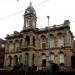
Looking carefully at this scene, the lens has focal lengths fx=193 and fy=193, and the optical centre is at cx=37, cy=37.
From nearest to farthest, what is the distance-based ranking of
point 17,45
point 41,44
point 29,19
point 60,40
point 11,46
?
point 60,40, point 41,44, point 29,19, point 17,45, point 11,46

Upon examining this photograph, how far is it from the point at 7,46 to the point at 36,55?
1038 cm

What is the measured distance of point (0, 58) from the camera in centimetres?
5609

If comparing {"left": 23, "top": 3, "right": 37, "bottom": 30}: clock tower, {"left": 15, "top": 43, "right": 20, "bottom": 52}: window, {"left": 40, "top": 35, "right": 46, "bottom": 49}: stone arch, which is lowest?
{"left": 15, "top": 43, "right": 20, "bottom": 52}: window

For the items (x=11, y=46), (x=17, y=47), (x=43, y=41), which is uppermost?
(x=43, y=41)

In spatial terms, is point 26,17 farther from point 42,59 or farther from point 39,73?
point 39,73

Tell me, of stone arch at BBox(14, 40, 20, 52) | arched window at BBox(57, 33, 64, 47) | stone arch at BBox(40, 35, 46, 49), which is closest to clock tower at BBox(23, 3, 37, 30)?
stone arch at BBox(40, 35, 46, 49)

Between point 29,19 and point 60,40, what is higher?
point 29,19

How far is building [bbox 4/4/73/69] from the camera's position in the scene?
138ft

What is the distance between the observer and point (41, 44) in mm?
46094

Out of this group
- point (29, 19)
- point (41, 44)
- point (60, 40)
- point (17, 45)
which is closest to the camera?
point (60, 40)

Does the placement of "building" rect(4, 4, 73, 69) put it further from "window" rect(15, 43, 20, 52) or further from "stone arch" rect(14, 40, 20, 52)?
"stone arch" rect(14, 40, 20, 52)

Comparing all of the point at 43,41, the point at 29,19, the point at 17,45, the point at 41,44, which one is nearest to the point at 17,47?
the point at 17,45

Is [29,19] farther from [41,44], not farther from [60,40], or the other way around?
[60,40]

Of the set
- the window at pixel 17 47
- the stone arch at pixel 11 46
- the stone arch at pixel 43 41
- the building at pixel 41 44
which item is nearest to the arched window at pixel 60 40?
the building at pixel 41 44
